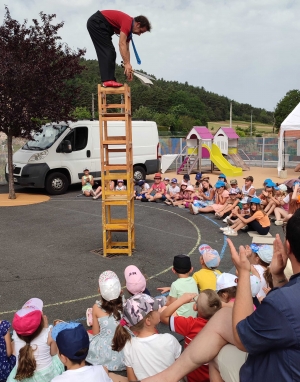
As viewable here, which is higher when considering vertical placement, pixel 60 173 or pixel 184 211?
pixel 60 173

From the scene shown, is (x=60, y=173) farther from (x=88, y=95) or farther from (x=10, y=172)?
(x=88, y=95)

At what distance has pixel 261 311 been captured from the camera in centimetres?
201

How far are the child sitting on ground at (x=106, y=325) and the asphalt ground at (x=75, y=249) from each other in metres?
0.98

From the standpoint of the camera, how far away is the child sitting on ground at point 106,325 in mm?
3873

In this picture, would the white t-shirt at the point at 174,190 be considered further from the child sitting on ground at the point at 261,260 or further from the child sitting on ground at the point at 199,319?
the child sitting on ground at the point at 199,319

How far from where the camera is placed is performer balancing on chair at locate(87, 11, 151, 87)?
681 centimetres

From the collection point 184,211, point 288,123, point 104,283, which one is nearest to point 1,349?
point 104,283

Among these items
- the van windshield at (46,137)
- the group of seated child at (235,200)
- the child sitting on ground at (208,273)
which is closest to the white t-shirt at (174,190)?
the group of seated child at (235,200)

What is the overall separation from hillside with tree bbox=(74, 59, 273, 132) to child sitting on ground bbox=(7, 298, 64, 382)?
41976mm

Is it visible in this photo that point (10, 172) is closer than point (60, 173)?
Yes

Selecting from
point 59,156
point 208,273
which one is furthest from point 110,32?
point 59,156

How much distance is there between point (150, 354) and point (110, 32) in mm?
5733

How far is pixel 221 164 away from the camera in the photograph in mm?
21203

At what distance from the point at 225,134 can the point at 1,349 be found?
2180cm
